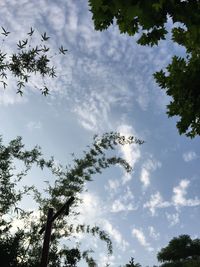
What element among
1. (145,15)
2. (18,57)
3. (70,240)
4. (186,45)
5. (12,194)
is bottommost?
(145,15)

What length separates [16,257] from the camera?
18.6 m

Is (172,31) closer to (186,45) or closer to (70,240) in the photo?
(186,45)

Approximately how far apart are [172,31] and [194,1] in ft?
11.1

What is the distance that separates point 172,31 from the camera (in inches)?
294

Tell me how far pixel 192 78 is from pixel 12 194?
54.1 ft

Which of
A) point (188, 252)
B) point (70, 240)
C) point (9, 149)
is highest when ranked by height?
point (188, 252)

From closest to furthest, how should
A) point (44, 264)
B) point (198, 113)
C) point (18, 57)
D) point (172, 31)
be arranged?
1. point (198, 113)
2. point (172, 31)
3. point (18, 57)
4. point (44, 264)

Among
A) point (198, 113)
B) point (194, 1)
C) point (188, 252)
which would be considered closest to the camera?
point (194, 1)

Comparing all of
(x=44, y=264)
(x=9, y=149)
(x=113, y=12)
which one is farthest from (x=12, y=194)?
(x=113, y=12)

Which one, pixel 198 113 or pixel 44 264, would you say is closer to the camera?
pixel 198 113

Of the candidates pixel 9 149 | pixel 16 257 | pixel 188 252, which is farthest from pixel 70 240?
pixel 188 252

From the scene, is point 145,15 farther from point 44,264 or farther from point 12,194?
point 12,194

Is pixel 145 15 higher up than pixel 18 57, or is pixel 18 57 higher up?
pixel 18 57

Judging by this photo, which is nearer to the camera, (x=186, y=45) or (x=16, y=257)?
(x=186, y=45)
